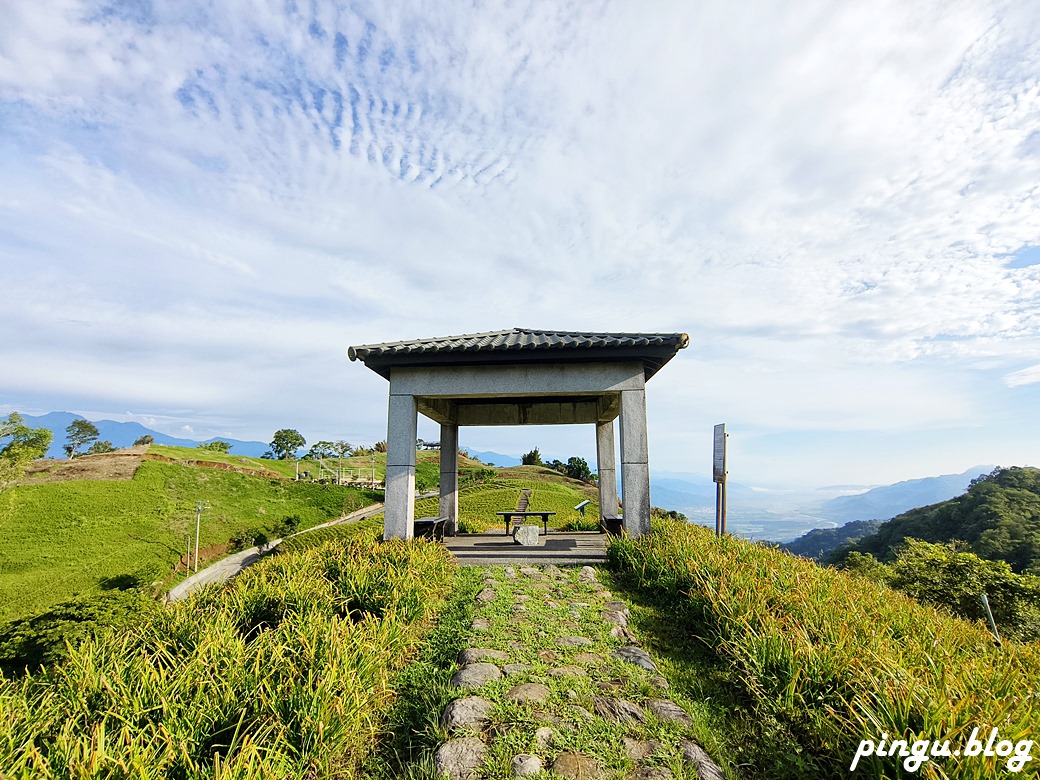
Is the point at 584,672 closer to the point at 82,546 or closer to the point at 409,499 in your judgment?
the point at 409,499

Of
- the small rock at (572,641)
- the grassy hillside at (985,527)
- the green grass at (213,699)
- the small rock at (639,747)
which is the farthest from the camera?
the grassy hillside at (985,527)

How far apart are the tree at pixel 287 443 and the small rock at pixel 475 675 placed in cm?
6911

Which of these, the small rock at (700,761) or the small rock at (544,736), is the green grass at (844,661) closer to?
the small rock at (700,761)

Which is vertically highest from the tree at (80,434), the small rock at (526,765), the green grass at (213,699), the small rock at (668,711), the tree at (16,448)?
the tree at (80,434)

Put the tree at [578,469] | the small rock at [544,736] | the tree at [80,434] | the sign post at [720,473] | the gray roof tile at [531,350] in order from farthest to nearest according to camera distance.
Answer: the tree at [80,434] → the tree at [578,469] → the sign post at [720,473] → the gray roof tile at [531,350] → the small rock at [544,736]

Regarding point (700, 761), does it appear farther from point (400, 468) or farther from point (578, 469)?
point (578, 469)

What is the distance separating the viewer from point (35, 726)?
253cm

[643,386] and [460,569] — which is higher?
[643,386]

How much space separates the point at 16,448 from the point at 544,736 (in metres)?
35.0

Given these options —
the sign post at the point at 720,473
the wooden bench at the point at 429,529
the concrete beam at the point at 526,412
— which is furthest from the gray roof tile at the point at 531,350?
the concrete beam at the point at 526,412

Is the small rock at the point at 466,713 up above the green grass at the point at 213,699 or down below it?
below

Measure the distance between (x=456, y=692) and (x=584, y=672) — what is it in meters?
1.05

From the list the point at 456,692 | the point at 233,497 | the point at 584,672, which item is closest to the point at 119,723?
the point at 456,692

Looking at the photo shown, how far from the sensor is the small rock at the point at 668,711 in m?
3.09
